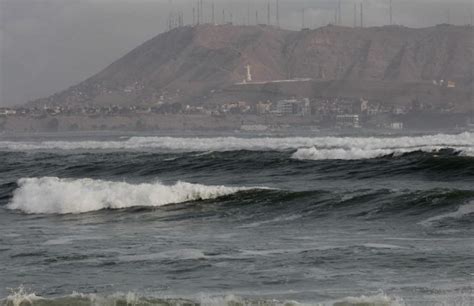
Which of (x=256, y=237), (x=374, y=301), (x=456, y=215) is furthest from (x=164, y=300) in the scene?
(x=456, y=215)

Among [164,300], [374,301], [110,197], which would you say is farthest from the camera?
[110,197]

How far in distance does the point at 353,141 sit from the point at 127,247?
130ft

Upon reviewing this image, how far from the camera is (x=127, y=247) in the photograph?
2030 centimetres

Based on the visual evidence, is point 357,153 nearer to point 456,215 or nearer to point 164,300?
point 456,215

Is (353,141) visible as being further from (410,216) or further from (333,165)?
(410,216)

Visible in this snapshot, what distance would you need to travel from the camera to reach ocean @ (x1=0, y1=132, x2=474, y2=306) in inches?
600

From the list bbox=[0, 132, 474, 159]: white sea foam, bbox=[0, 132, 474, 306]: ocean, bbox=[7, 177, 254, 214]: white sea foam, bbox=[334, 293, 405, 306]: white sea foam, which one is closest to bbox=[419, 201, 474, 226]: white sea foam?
bbox=[0, 132, 474, 306]: ocean

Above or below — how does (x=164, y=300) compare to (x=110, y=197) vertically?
above

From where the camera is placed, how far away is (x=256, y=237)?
840 inches

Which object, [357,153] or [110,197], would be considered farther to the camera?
[357,153]

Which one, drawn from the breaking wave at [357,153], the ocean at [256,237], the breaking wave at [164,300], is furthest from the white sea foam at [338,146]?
the breaking wave at [164,300]

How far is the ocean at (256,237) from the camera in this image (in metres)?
15.2

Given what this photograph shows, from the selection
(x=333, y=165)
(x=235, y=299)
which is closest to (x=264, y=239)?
(x=235, y=299)

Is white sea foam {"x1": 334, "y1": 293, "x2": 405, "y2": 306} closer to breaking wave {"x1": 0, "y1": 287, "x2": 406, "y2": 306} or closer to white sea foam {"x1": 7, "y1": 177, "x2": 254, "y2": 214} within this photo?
breaking wave {"x1": 0, "y1": 287, "x2": 406, "y2": 306}
